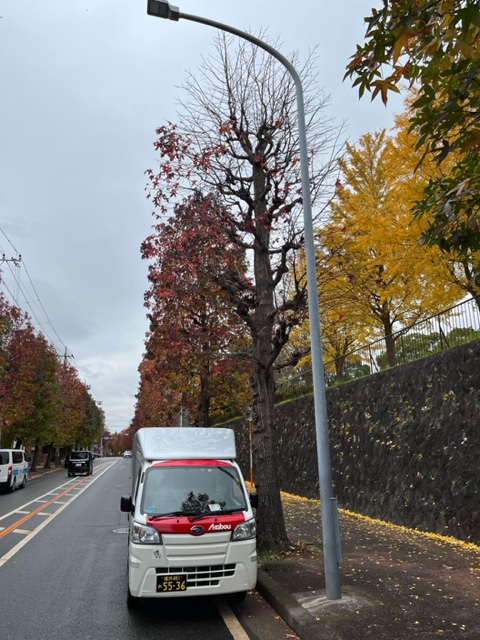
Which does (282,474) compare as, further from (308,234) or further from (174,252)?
(308,234)

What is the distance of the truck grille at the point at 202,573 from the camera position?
18.5ft

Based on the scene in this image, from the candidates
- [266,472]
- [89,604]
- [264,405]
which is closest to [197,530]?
[89,604]

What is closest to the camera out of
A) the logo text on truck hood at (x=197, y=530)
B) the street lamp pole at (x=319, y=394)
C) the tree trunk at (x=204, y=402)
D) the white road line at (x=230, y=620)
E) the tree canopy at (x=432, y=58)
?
the tree canopy at (x=432, y=58)

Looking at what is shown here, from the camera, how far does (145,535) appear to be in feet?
18.8

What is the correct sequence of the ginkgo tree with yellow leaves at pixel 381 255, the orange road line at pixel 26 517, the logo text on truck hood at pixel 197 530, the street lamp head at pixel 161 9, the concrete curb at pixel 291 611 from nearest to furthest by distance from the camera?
1. the concrete curb at pixel 291 611
2. the logo text on truck hood at pixel 197 530
3. the street lamp head at pixel 161 9
4. the orange road line at pixel 26 517
5. the ginkgo tree with yellow leaves at pixel 381 255

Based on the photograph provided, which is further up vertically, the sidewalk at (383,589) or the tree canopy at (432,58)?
the tree canopy at (432,58)

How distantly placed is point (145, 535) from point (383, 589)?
3052 mm

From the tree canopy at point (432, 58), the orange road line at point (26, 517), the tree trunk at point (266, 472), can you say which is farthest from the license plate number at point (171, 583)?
the orange road line at point (26, 517)

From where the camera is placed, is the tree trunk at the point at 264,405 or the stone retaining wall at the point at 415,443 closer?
the tree trunk at the point at 264,405

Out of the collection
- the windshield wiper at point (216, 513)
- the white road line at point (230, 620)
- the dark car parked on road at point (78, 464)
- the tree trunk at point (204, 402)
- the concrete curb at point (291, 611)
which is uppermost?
the tree trunk at point (204, 402)

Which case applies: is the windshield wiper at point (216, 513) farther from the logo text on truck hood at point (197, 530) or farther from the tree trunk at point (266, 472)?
the tree trunk at point (266, 472)

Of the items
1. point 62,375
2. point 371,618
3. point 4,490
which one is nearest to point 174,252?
point 371,618

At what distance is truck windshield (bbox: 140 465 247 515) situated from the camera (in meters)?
6.21

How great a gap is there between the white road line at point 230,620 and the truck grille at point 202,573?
449 mm
